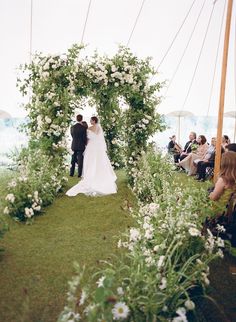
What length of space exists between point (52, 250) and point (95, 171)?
3705 mm

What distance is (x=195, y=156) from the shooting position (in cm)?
982

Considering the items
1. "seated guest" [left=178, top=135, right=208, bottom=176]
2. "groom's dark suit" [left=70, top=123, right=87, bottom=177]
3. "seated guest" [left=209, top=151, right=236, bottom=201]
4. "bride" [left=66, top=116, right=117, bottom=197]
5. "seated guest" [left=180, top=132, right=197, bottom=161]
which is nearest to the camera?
"seated guest" [left=209, top=151, right=236, bottom=201]

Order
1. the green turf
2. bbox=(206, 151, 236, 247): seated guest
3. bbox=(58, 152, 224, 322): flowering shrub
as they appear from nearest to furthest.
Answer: bbox=(58, 152, 224, 322): flowering shrub
the green turf
bbox=(206, 151, 236, 247): seated guest

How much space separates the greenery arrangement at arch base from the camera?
6.86m

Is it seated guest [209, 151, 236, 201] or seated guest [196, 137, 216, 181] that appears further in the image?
seated guest [196, 137, 216, 181]

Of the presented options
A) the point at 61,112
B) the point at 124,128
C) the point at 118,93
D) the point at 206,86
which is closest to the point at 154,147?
the point at 124,128

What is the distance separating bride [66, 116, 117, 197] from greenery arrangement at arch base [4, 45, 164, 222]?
489 millimetres

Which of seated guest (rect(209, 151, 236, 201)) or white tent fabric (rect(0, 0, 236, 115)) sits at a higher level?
white tent fabric (rect(0, 0, 236, 115))

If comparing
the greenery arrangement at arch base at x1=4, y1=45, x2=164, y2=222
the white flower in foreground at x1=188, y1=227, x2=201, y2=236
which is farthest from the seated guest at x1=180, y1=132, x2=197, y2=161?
the white flower in foreground at x1=188, y1=227, x2=201, y2=236

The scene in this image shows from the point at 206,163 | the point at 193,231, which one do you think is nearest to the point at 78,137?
the point at 206,163

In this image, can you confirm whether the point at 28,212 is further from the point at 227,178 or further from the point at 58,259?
the point at 227,178

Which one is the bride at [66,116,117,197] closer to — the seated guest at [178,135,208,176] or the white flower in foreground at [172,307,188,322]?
the seated guest at [178,135,208,176]

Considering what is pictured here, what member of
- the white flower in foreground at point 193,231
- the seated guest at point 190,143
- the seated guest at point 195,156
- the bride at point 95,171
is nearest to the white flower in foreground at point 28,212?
the bride at point 95,171

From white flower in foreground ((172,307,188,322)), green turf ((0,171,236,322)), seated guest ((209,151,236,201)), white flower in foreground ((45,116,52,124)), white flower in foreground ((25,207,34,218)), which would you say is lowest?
green turf ((0,171,236,322))
